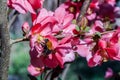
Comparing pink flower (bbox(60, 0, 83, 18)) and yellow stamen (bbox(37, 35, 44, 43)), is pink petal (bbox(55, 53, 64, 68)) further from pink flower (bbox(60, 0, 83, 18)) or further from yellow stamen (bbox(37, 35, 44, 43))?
pink flower (bbox(60, 0, 83, 18))

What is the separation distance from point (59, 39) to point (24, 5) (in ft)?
0.41

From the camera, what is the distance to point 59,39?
0.96 meters

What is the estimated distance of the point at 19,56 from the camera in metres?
5.54

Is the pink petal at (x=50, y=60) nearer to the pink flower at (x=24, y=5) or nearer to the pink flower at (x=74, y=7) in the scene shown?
the pink flower at (x=24, y=5)

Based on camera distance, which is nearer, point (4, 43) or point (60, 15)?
point (4, 43)

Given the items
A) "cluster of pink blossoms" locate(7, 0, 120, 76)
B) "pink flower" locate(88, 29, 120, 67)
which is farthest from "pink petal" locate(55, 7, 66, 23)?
"pink flower" locate(88, 29, 120, 67)

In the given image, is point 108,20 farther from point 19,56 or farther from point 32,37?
point 19,56

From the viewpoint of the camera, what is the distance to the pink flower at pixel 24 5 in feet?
2.94

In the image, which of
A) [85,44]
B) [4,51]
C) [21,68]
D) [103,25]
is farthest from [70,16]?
[21,68]

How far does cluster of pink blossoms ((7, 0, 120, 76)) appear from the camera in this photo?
0.92m

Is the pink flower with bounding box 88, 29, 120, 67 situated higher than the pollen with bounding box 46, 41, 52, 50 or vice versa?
the pollen with bounding box 46, 41, 52, 50

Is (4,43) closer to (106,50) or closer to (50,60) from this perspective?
(50,60)

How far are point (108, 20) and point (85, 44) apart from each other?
0.47m


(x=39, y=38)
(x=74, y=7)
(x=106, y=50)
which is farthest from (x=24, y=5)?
(x=74, y=7)
